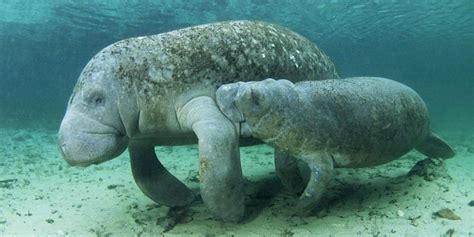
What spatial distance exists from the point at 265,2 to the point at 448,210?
2215 centimetres

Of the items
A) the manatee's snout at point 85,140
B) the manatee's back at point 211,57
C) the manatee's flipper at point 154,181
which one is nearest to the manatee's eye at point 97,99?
the manatee's snout at point 85,140

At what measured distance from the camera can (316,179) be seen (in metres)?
5.11

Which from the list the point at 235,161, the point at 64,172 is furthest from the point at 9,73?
the point at 235,161

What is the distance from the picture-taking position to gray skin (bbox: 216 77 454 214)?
502cm

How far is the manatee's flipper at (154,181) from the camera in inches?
239

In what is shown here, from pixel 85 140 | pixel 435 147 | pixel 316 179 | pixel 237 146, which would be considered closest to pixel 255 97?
pixel 237 146

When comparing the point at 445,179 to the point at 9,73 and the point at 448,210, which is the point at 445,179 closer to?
the point at 448,210

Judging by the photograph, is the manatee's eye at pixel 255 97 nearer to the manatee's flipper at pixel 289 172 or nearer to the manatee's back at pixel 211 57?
the manatee's back at pixel 211 57

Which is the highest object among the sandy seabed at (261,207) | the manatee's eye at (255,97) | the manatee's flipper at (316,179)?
the manatee's eye at (255,97)

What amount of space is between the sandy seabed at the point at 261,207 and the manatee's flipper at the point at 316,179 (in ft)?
0.84

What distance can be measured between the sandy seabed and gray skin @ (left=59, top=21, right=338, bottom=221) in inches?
19.1

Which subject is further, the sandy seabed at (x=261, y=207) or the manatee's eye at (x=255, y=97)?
the sandy seabed at (x=261, y=207)

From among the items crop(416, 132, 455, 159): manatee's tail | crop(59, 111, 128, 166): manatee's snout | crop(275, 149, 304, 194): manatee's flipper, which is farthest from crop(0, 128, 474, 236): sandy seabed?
crop(59, 111, 128, 166): manatee's snout

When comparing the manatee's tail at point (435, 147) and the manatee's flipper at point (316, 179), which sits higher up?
the manatee's flipper at point (316, 179)
